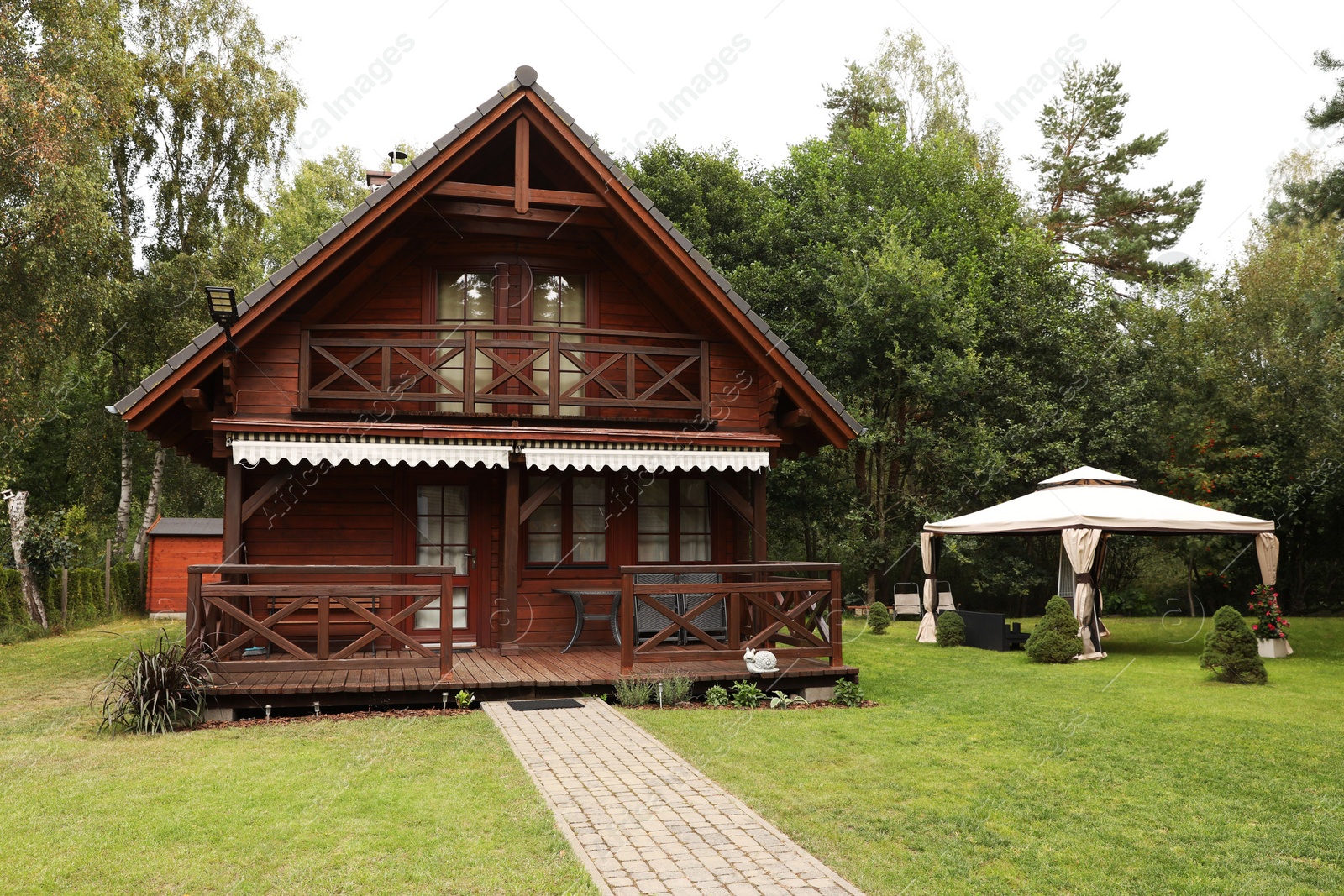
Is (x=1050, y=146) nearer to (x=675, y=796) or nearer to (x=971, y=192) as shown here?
(x=971, y=192)

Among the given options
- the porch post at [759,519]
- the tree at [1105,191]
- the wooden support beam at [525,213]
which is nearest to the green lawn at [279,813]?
the porch post at [759,519]

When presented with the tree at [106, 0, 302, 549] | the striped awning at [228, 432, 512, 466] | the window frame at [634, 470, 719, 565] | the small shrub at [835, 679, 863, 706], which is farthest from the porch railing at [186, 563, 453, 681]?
the tree at [106, 0, 302, 549]

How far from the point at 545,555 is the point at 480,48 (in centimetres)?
1501

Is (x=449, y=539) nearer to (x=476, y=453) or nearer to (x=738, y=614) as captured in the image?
(x=476, y=453)

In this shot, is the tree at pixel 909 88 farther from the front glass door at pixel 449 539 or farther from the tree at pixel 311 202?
the front glass door at pixel 449 539

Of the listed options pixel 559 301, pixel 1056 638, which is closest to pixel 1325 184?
pixel 1056 638

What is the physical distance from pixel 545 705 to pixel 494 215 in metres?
5.69

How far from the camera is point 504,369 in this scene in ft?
36.3

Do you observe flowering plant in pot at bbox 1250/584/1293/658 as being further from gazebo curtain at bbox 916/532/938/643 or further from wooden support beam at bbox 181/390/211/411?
wooden support beam at bbox 181/390/211/411

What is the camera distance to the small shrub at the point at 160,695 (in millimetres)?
7969

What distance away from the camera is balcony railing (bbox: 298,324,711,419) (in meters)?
10.8

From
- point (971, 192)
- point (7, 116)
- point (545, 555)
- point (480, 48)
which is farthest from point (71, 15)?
point (971, 192)

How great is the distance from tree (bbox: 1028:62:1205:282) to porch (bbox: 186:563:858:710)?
19.9 meters

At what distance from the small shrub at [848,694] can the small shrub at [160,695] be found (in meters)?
5.86
